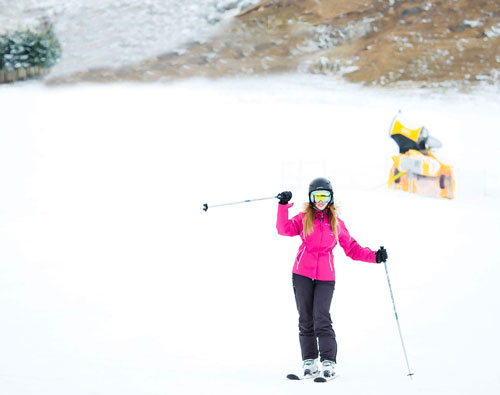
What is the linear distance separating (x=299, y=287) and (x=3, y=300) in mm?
2392

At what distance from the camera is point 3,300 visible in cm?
454

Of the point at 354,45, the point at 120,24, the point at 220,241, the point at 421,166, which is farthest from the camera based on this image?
the point at 354,45

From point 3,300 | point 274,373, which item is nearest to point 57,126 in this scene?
point 3,300

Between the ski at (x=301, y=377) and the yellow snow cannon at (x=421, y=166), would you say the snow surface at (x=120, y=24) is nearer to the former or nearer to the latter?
the yellow snow cannon at (x=421, y=166)

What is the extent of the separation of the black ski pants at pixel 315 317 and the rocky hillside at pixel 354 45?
10683 millimetres

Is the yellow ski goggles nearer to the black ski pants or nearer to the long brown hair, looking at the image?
the long brown hair

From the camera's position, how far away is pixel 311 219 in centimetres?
287

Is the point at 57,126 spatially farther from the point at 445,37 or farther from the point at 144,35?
the point at 445,37

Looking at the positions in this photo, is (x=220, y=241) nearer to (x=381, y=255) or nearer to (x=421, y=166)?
(x=421, y=166)

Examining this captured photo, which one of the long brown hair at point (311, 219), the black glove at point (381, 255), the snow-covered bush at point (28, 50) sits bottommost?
the black glove at point (381, 255)

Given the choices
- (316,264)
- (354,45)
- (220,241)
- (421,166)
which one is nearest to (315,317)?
(316,264)

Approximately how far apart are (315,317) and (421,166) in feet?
16.5

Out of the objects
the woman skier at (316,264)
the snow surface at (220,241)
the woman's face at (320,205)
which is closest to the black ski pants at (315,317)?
the woman skier at (316,264)

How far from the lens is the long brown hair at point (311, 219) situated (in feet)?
9.37
